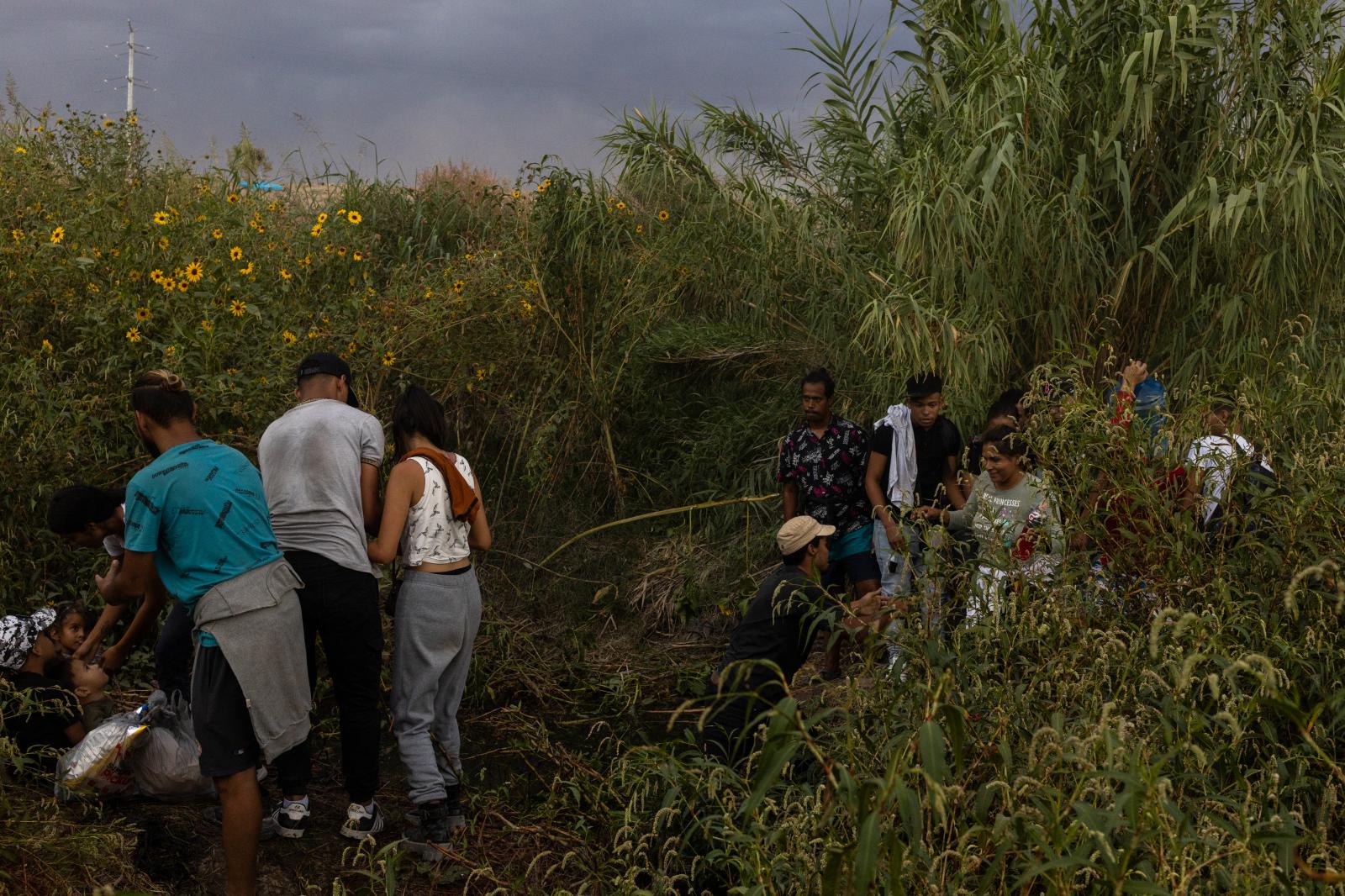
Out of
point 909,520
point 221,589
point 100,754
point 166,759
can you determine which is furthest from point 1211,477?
point 100,754

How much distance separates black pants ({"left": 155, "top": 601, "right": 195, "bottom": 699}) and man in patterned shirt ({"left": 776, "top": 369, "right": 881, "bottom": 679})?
249cm

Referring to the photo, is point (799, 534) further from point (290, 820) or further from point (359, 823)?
point (290, 820)

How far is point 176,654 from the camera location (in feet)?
13.5

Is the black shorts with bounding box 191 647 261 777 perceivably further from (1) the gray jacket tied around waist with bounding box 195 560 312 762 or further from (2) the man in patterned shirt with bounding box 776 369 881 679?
(2) the man in patterned shirt with bounding box 776 369 881 679

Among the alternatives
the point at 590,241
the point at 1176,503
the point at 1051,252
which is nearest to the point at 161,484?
the point at 1176,503

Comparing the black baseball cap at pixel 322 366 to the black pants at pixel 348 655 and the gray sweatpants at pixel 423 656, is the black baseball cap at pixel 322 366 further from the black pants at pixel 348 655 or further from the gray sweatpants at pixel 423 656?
the gray sweatpants at pixel 423 656

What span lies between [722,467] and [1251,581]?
3.74 m

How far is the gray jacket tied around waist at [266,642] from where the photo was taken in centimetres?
333

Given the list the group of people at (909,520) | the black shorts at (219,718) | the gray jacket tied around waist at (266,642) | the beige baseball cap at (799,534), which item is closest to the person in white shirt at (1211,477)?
the group of people at (909,520)

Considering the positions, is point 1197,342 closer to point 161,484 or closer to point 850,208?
point 850,208

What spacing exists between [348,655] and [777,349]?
3.91 meters

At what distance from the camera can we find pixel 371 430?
385 cm

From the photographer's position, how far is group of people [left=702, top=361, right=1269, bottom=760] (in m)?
3.12

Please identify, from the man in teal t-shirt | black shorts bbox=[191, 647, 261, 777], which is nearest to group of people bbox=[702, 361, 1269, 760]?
black shorts bbox=[191, 647, 261, 777]
